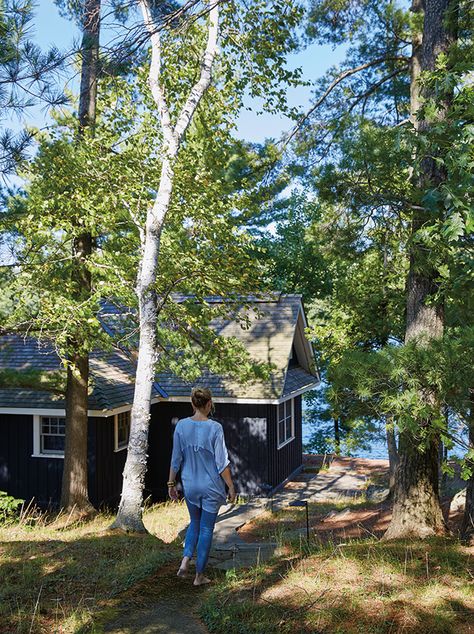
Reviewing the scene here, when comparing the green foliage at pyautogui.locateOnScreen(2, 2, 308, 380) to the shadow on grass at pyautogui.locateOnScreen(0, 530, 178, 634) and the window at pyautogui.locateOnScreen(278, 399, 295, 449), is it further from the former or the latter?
the window at pyautogui.locateOnScreen(278, 399, 295, 449)

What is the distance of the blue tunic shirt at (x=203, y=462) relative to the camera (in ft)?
18.7

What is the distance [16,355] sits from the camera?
17438mm

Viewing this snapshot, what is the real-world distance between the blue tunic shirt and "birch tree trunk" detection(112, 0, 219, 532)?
14.5ft

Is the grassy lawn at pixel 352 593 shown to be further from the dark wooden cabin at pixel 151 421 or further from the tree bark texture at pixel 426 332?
the dark wooden cabin at pixel 151 421

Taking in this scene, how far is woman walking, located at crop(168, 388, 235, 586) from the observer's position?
571cm

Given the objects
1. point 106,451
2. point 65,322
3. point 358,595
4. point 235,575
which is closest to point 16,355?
point 106,451

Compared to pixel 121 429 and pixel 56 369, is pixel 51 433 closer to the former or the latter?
pixel 56 369

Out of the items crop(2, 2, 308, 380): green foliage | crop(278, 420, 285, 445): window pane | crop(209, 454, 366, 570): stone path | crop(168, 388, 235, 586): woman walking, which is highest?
crop(2, 2, 308, 380): green foliage

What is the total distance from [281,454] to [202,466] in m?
13.9

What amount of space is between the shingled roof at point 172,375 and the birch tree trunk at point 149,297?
4315 mm

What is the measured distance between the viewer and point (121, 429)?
16859mm

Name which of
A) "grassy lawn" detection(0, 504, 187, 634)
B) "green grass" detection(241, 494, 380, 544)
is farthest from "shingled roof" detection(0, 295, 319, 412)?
"grassy lawn" detection(0, 504, 187, 634)

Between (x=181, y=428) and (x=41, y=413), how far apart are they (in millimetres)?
10797

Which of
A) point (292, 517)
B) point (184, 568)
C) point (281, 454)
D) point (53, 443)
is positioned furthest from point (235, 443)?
point (184, 568)
